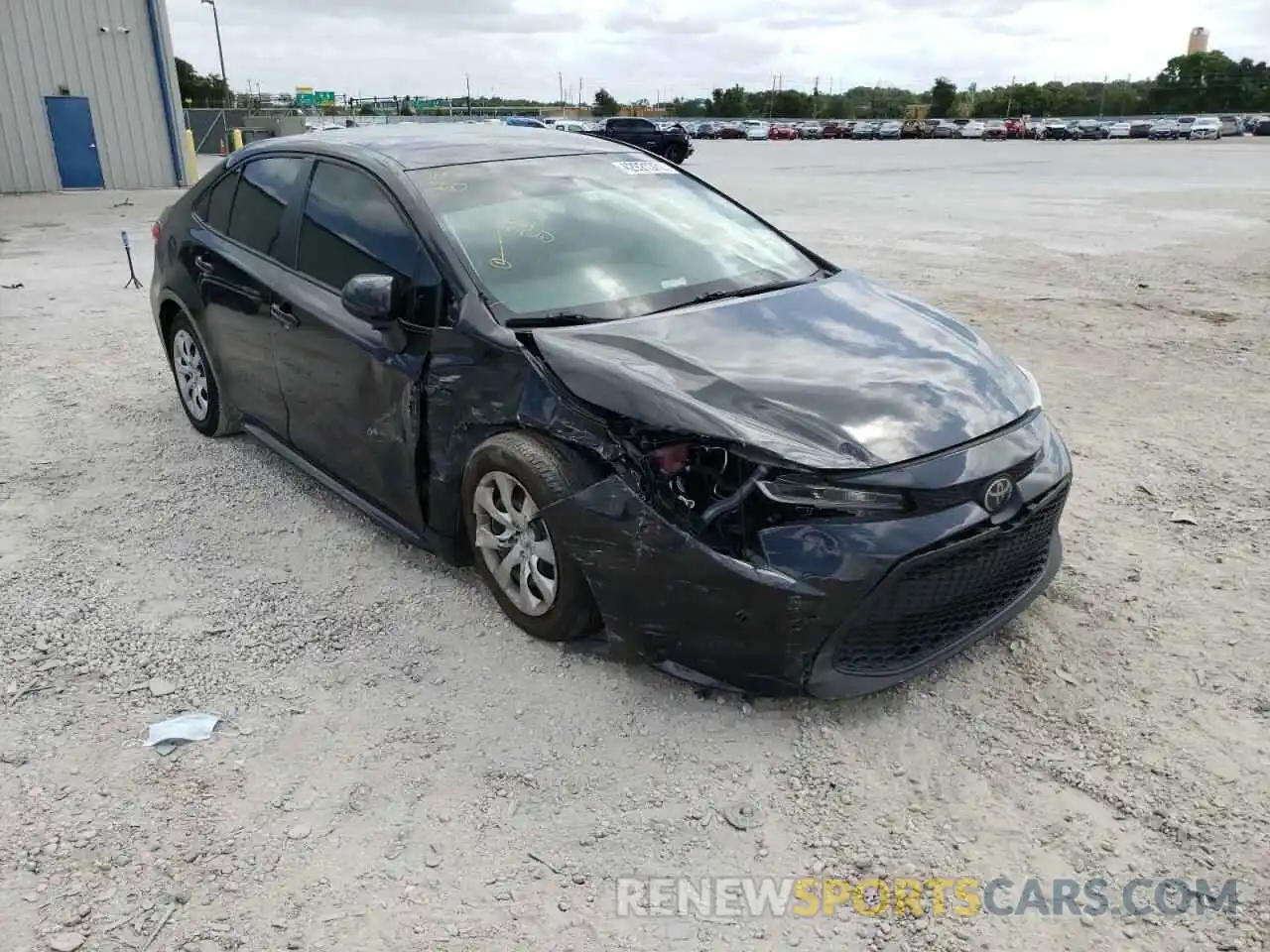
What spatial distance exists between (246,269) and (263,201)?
0.34m

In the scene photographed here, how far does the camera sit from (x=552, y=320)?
326cm

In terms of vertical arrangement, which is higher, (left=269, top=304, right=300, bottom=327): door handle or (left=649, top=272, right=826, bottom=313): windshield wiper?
(left=649, top=272, right=826, bottom=313): windshield wiper

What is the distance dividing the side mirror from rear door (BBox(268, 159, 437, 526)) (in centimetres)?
9

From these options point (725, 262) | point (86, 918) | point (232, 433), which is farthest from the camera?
point (232, 433)

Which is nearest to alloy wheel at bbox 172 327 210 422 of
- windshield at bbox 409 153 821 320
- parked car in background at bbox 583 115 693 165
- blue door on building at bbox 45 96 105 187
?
windshield at bbox 409 153 821 320

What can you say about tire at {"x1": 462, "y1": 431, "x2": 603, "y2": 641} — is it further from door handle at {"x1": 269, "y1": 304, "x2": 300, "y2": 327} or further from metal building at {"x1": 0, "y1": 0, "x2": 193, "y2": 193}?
metal building at {"x1": 0, "y1": 0, "x2": 193, "y2": 193}

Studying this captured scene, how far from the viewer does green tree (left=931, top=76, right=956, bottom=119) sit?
101m

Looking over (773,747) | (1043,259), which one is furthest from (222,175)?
(1043,259)

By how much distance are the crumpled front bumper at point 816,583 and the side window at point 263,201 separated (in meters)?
2.24

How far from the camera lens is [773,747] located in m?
2.80

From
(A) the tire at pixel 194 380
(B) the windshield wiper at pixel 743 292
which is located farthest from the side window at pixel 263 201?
(B) the windshield wiper at pixel 743 292

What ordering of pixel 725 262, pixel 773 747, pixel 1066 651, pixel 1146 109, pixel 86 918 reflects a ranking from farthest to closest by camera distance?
pixel 1146 109, pixel 725 262, pixel 1066 651, pixel 773 747, pixel 86 918

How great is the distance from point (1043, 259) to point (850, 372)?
9.25 meters

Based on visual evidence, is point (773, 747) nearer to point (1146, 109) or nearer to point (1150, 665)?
point (1150, 665)
